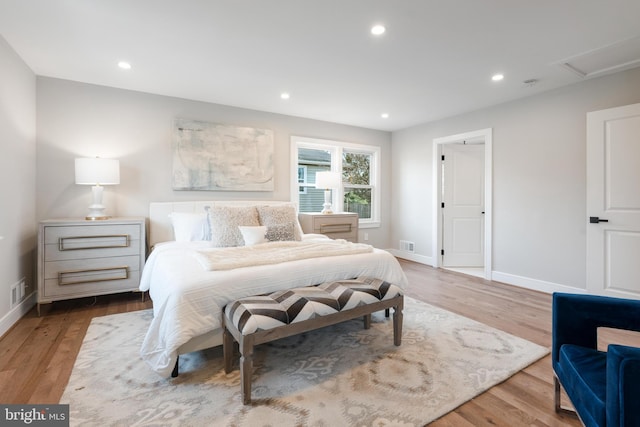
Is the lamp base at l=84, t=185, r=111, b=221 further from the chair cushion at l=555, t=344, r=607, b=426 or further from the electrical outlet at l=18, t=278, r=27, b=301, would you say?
the chair cushion at l=555, t=344, r=607, b=426

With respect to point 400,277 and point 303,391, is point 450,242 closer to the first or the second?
point 400,277

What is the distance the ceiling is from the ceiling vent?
1 cm

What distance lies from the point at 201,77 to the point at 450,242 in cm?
442

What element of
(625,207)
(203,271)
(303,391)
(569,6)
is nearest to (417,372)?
(303,391)

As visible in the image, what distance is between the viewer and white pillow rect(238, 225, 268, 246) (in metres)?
3.07

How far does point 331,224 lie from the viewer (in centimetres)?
452

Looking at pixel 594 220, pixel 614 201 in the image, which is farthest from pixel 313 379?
pixel 614 201

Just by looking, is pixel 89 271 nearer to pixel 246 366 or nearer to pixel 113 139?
pixel 113 139

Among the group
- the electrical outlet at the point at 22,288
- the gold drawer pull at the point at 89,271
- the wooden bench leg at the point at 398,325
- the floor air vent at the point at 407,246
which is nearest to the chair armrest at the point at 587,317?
the wooden bench leg at the point at 398,325

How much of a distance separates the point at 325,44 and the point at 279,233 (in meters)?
1.87

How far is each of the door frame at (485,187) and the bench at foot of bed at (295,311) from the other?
273cm

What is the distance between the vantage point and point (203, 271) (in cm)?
203

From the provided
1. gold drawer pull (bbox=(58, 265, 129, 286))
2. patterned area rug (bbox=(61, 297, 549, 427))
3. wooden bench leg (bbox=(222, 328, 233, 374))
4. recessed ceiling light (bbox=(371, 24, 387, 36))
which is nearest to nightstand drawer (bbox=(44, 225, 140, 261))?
gold drawer pull (bbox=(58, 265, 129, 286))

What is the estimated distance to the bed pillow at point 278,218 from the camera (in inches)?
132
